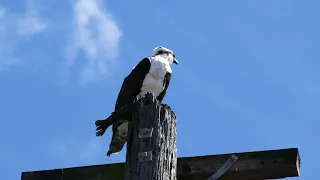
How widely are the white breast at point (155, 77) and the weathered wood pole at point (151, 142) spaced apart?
2.46 meters

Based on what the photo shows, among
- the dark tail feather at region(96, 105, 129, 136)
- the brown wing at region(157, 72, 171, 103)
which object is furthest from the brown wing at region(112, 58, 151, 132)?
the dark tail feather at region(96, 105, 129, 136)

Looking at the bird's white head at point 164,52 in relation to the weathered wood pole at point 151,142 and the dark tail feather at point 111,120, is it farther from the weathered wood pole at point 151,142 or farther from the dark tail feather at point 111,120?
the weathered wood pole at point 151,142

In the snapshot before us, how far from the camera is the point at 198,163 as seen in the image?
5.24 metres

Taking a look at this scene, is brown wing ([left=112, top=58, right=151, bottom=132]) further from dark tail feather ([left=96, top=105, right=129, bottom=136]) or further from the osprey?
dark tail feather ([left=96, top=105, right=129, bottom=136])

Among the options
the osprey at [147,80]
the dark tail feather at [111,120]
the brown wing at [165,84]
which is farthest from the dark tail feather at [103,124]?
the brown wing at [165,84]

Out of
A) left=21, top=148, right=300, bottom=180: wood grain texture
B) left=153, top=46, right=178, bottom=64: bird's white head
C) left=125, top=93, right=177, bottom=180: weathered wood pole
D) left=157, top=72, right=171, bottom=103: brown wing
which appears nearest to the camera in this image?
left=125, top=93, right=177, bottom=180: weathered wood pole

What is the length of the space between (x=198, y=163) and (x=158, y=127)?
68 centimetres

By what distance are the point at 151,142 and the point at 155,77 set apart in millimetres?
2858

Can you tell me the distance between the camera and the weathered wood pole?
453cm

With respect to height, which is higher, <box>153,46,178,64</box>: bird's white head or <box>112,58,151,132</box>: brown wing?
<box>153,46,178,64</box>: bird's white head

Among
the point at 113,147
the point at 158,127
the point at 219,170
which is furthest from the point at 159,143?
the point at 113,147

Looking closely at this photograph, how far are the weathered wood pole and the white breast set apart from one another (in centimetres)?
246

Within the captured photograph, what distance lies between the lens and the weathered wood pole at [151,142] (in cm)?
453

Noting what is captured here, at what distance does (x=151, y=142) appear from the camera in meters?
4.64
